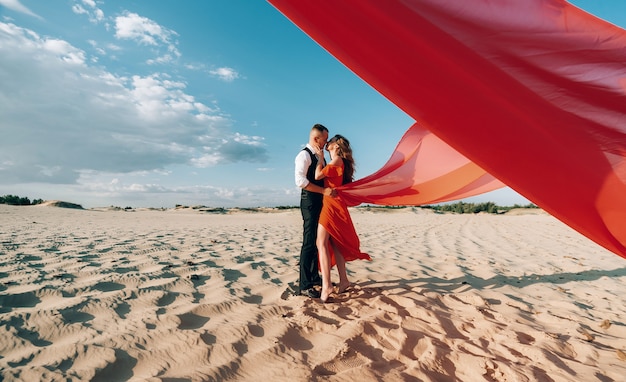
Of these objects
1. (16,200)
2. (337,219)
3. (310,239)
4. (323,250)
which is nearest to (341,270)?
(323,250)

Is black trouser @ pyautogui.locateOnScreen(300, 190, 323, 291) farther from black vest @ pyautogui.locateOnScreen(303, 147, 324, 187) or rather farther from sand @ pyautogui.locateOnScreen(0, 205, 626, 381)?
sand @ pyautogui.locateOnScreen(0, 205, 626, 381)

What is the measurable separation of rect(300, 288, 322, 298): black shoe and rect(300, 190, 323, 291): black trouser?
2.1 inches

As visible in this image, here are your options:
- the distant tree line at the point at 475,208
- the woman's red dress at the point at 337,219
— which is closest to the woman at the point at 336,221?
the woman's red dress at the point at 337,219

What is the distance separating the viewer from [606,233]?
2.06 m

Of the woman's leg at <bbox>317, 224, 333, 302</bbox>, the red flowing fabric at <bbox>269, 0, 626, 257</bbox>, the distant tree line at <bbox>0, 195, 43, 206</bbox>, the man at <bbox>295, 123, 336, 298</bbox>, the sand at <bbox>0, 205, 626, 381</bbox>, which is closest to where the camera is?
the red flowing fabric at <bbox>269, 0, 626, 257</bbox>

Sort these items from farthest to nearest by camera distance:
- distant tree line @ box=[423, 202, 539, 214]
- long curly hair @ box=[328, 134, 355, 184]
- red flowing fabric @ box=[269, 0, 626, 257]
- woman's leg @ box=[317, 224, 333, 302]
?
1. distant tree line @ box=[423, 202, 539, 214]
2. long curly hair @ box=[328, 134, 355, 184]
3. woman's leg @ box=[317, 224, 333, 302]
4. red flowing fabric @ box=[269, 0, 626, 257]

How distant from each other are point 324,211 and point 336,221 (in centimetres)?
17

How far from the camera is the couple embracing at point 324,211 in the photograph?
3639 mm

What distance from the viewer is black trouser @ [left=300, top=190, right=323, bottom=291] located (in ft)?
12.5

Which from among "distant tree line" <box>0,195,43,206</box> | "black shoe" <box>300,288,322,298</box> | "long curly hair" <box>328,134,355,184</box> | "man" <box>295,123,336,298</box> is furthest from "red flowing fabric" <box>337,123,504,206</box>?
"distant tree line" <box>0,195,43,206</box>

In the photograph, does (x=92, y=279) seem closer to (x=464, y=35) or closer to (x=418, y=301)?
(x=418, y=301)

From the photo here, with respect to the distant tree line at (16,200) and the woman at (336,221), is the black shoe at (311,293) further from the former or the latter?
the distant tree line at (16,200)

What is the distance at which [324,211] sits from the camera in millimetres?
3680

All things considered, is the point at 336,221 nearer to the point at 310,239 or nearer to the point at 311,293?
the point at 310,239
